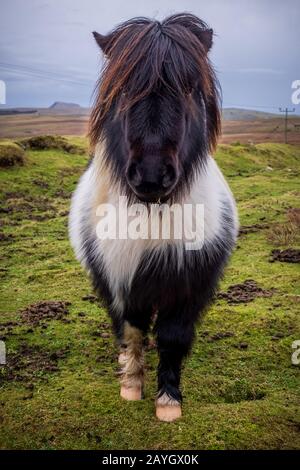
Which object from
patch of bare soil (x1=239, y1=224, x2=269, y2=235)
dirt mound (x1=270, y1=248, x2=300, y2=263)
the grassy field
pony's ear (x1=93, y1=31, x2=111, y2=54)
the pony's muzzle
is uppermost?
pony's ear (x1=93, y1=31, x2=111, y2=54)

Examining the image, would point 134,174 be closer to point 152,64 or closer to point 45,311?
point 152,64

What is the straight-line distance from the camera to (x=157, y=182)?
260cm

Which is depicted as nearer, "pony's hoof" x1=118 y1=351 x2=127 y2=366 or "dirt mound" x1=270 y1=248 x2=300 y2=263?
"pony's hoof" x1=118 y1=351 x2=127 y2=366

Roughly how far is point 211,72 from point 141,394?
2.58 metres

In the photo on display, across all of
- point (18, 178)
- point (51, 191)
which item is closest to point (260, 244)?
point (51, 191)

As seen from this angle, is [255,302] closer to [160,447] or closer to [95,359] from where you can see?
[95,359]

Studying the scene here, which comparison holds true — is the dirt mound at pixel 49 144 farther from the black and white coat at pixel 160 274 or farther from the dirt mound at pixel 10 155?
the black and white coat at pixel 160 274

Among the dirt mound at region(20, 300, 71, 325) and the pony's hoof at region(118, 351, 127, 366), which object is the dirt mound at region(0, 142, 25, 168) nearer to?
the dirt mound at region(20, 300, 71, 325)

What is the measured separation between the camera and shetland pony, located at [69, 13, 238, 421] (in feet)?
9.04

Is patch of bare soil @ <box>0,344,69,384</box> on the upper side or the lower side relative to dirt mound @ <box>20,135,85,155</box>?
lower

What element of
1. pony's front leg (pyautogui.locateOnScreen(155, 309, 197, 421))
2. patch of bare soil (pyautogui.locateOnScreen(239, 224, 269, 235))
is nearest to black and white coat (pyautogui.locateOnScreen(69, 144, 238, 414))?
pony's front leg (pyautogui.locateOnScreen(155, 309, 197, 421))

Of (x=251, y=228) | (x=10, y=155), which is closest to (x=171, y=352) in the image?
(x=251, y=228)

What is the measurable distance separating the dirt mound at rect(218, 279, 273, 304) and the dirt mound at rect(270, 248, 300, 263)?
123cm

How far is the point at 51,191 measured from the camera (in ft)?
46.6
